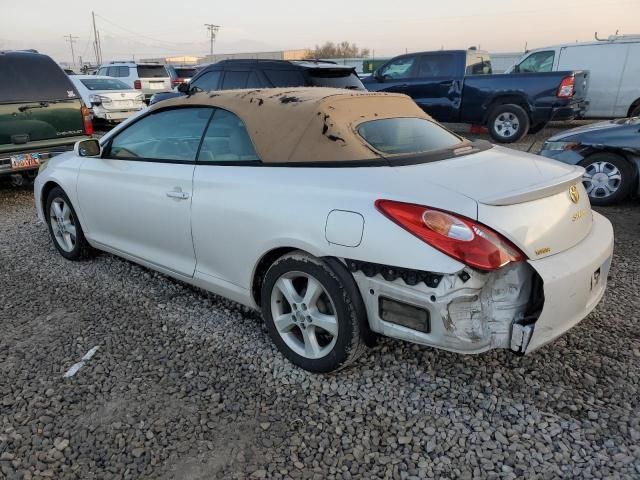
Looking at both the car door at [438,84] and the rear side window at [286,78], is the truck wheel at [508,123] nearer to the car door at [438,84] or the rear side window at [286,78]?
the car door at [438,84]

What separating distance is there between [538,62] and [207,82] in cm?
858

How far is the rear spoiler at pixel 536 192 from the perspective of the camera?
235 centimetres

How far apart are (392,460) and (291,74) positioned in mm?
6905

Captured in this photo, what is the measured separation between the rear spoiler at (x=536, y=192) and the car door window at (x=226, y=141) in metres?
1.44

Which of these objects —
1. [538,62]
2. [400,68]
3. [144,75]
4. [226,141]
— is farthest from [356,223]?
[144,75]

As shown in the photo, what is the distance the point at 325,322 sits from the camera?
9.00 feet

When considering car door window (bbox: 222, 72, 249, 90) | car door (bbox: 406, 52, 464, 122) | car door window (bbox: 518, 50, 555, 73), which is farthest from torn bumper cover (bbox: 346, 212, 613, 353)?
car door window (bbox: 518, 50, 555, 73)

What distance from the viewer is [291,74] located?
8117 mm

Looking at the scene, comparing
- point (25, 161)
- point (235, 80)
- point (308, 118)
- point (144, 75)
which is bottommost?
point (25, 161)

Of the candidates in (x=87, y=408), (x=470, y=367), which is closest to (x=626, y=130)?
(x=470, y=367)

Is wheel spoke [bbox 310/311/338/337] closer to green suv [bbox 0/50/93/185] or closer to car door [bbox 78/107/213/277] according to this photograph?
car door [bbox 78/107/213/277]

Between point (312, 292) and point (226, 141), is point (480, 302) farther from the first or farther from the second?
point (226, 141)

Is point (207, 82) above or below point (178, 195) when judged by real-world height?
above

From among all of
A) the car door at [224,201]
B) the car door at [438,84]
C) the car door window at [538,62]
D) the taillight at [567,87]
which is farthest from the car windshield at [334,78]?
the car door window at [538,62]
